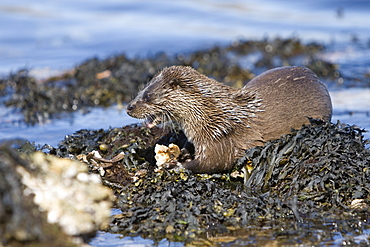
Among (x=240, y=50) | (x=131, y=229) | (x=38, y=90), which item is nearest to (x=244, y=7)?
(x=240, y=50)

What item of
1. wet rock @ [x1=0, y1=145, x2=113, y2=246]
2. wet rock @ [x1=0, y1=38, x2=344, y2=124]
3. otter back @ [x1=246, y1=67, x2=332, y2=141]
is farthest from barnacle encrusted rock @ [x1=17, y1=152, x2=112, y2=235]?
wet rock @ [x1=0, y1=38, x2=344, y2=124]

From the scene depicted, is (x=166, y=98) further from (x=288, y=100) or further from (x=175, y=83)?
(x=288, y=100)

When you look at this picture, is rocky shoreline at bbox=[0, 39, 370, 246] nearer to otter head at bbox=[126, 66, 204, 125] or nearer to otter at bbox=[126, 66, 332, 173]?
otter at bbox=[126, 66, 332, 173]

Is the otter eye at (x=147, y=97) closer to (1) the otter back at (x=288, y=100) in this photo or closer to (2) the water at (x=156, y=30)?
(1) the otter back at (x=288, y=100)

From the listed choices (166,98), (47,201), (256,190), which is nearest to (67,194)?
(47,201)


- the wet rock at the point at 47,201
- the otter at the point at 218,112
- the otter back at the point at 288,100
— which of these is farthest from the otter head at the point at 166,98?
the wet rock at the point at 47,201

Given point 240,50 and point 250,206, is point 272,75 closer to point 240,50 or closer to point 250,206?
point 250,206
